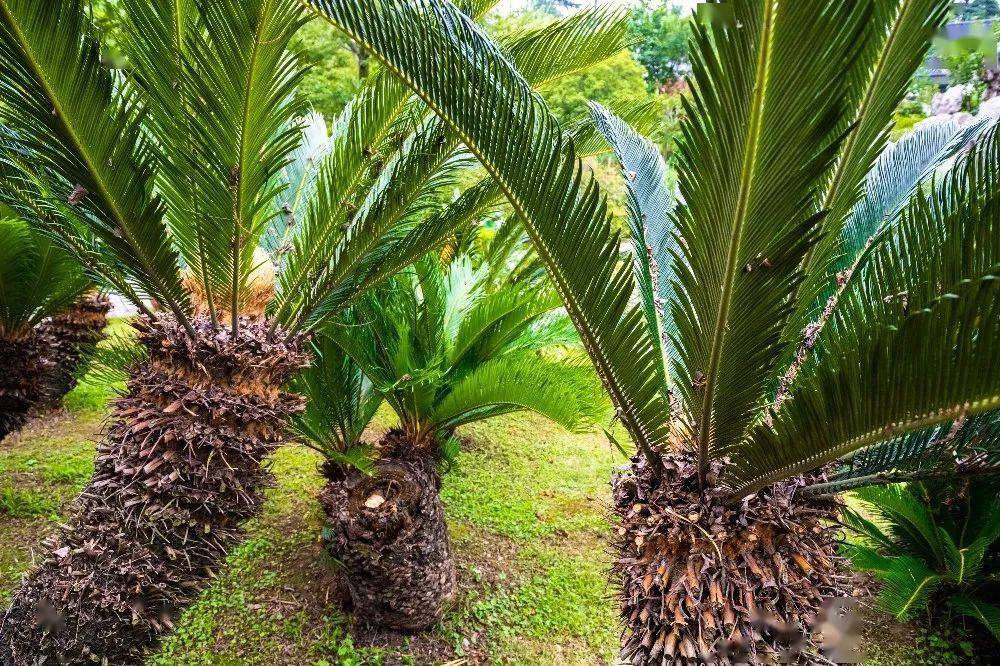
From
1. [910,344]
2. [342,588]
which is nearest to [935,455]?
[910,344]

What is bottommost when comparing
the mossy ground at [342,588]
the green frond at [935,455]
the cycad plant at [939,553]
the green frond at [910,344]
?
the mossy ground at [342,588]

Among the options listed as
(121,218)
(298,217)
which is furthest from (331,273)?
(298,217)

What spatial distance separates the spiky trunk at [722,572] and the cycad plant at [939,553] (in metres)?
1.91

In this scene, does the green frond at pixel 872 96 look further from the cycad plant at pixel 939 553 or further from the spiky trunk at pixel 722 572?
the cycad plant at pixel 939 553

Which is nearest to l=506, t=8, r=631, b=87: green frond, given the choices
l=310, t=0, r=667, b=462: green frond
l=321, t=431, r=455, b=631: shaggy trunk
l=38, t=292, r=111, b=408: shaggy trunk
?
l=310, t=0, r=667, b=462: green frond

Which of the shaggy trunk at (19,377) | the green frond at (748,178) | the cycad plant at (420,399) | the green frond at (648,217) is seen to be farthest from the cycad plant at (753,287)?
the shaggy trunk at (19,377)

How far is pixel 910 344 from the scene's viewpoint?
1.63 m

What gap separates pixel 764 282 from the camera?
6.05 feet

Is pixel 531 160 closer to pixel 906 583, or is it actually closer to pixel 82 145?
pixel 82 145

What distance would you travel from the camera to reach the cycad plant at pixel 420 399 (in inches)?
146

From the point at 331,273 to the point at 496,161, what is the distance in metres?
1.51

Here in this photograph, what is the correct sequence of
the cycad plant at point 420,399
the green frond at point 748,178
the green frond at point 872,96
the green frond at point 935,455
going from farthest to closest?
the cycad plant at point 420,399 → the green frond at point 872,96 → the green frond at point 935,455 → the green frond at point 748,178

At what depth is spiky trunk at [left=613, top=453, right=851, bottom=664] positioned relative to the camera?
207cm

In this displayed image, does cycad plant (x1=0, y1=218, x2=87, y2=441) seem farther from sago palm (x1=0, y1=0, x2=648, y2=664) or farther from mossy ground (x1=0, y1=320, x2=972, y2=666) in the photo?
sago palm (x1=0, y1=0, x2=648, y2=664)
